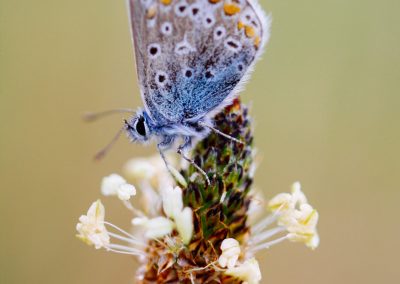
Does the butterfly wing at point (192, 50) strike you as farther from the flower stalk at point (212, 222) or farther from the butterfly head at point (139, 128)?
the flower stalk at point (212, 222)

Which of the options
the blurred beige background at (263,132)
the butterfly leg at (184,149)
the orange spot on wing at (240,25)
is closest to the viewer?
the butterfly leg at (184,149)

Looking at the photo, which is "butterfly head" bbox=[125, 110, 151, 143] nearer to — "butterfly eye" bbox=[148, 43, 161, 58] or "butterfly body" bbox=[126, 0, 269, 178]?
"butterfly body" bbox=[126, 0, 269, 178]

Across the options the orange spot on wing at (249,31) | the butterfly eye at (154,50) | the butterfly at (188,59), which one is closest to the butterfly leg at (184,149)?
the butterfly at (188,59)

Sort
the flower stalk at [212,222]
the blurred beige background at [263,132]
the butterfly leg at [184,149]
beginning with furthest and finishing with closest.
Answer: the blurred beige background at [263,132]
the butterfly leg at [184,149]
the flower stalk at [212,222]

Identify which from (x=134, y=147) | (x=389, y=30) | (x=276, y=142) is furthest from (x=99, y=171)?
(x=389, y=30)

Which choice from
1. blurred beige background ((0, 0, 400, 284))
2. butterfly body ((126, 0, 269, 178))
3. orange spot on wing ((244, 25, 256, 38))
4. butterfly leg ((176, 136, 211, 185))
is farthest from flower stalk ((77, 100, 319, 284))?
blurred beige background ((0, 0, 400, 284))

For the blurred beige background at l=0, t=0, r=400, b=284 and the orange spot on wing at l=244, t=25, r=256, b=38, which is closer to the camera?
the orange spot on wing at l=244, t=25, r=256, b=38
